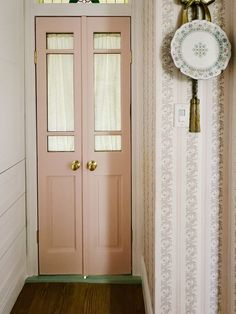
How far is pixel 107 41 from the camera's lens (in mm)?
2982

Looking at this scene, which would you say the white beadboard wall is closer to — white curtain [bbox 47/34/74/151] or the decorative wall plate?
white curtain [bbox 47/34/74/151]

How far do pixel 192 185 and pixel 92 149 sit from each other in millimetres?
1155

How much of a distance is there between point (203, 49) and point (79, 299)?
192cm

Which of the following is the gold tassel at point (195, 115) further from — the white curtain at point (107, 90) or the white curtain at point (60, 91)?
the white curtain at point (60, 91)

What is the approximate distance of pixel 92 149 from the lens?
9.89 ft

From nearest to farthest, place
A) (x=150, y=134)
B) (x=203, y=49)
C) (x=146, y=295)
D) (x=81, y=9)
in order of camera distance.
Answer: (x=203, y=49)
(x=150, y=134)
(x=146, y=295)
(x=81, y=9)

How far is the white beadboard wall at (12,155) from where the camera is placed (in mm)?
2398

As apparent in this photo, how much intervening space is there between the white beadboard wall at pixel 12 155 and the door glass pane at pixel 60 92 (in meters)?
0.23

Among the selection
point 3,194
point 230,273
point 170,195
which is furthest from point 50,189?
point 230,273

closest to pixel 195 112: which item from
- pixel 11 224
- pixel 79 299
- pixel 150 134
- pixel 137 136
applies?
pixel 150 134

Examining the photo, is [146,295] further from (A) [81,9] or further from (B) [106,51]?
(A) [81,9]

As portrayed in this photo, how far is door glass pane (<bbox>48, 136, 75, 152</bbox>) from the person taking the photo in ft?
9.95

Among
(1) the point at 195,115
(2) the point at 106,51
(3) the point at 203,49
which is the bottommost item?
(1) the point at 195,115

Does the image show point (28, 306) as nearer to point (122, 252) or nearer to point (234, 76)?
point (122, 252)
